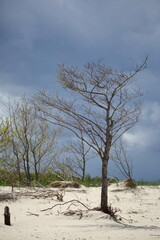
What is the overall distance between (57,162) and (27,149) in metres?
3.06

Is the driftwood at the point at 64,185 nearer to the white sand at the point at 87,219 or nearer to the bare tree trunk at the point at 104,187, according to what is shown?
the white sand at the point at 87,219

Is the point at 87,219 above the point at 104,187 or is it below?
below

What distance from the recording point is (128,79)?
8242 millimetres

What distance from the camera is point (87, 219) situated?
750cm

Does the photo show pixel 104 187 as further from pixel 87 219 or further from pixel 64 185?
pixel 64 185

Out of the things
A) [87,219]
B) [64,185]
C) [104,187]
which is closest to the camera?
[87,219]

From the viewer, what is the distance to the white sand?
5.21 meters

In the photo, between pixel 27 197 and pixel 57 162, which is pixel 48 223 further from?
pixel 57 162

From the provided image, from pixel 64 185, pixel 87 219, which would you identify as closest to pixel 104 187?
pixel 87 219

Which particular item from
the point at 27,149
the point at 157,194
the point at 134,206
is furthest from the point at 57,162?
the point at 134,206

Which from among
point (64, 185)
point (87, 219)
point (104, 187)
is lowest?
point (87, 219)

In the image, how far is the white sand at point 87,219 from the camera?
521cm

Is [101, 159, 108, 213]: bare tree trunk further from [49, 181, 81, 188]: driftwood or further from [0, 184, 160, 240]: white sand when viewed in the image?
[49, 181, 81, 188]: driftwood

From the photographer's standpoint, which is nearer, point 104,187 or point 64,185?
point 104,187
